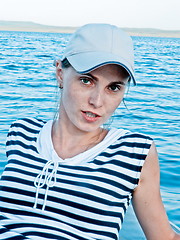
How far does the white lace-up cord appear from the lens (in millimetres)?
Result: 1851

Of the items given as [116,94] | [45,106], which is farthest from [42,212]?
[45,106]

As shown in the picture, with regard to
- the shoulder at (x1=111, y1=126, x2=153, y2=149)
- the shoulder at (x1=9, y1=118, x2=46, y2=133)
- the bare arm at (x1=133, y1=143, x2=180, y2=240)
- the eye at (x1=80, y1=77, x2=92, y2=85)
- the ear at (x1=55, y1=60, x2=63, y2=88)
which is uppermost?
the ear at (x1=55, y1=60, x2=63, y2=88)

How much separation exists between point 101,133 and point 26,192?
39 centimetres

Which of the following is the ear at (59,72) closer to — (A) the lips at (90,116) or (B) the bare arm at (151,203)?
(A) the lips at (90,116)

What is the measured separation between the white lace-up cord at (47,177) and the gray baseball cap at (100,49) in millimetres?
376

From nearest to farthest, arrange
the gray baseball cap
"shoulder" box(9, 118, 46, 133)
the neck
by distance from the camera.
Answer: the gray baseball cap → the neck → "shoulder" box(9, 118, 46, 133)

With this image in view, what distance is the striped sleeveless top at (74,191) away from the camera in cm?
179

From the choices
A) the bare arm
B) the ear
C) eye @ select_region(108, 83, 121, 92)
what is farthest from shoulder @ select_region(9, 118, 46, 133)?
the bare arm

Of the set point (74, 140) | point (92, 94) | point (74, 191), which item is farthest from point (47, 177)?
point (92, 94)

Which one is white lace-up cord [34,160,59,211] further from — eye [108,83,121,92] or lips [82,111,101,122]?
eye [108,83,121,92]

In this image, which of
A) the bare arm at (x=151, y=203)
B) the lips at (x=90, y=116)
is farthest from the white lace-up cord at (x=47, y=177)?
the bare arm at (x=151, y=203)

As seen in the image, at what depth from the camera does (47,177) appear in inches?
73.1

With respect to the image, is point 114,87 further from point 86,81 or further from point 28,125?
point 28,125

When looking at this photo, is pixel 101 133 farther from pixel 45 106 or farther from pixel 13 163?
pixel 45 106
